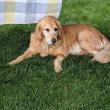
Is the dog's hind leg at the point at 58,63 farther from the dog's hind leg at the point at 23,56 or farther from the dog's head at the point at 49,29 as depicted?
the dog's hind leg at the point at 23,56

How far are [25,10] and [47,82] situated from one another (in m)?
2.20

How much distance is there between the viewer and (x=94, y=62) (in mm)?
6328

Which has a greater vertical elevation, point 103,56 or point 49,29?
point 49,29

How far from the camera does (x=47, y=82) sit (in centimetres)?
562

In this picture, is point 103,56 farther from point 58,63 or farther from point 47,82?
point 47,82

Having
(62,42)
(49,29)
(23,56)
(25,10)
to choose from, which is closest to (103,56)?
(62,42)

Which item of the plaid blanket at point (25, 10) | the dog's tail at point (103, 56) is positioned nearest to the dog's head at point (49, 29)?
the dog's tail at point (103, 56)

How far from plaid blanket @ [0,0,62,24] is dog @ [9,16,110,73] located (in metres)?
0.79

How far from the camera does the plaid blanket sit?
7.38 meters

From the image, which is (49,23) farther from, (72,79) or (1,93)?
(1,93)

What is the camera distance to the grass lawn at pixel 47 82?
5.11m

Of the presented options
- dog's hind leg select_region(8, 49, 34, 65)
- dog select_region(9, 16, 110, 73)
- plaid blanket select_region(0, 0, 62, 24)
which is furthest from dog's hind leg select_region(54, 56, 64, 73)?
plaid blanket select_region(0, 0, 62, 24)

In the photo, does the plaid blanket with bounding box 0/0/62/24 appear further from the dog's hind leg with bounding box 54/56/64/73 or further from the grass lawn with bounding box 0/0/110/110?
the dog's hind leg with bounding box 54/56/64/73

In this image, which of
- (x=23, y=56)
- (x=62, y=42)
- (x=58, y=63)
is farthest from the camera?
(x=62, y=42)
